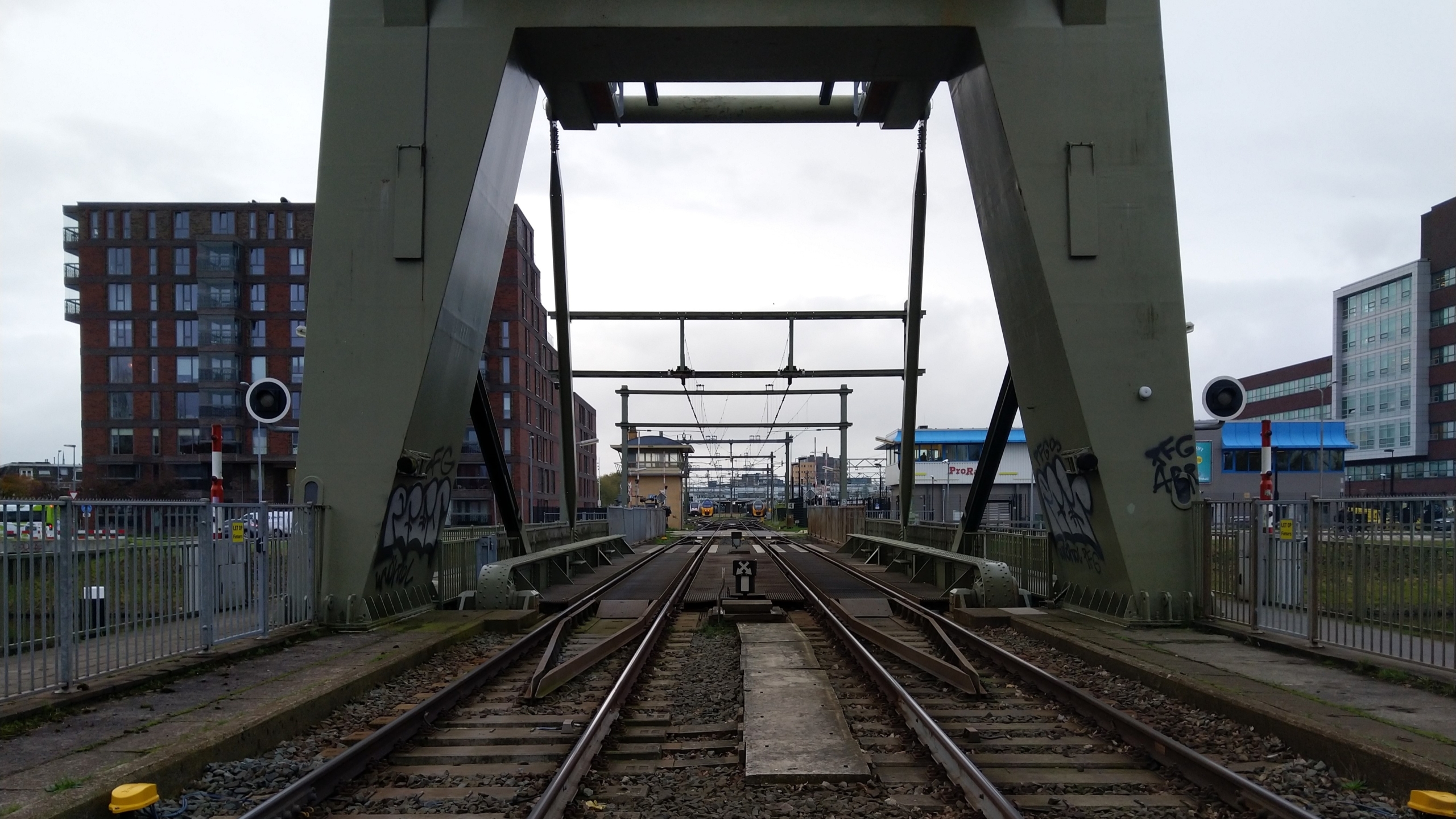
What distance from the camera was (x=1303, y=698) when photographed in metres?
7.04

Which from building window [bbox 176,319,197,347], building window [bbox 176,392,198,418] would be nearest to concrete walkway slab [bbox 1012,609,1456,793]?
building window [bbox 176,392,198,418]

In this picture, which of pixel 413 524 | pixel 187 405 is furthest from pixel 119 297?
pixel 413 524

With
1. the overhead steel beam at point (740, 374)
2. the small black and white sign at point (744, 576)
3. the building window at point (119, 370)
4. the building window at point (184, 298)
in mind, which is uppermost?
the building window at point (184, 298)

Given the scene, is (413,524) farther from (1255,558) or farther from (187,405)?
(187,405)

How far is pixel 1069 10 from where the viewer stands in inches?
481

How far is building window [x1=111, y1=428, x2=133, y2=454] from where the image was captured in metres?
67.6

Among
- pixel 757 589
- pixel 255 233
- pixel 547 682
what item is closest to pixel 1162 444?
pixel 547 682

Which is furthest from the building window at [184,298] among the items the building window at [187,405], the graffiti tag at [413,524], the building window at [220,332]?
the graffiti tag at [413,524]

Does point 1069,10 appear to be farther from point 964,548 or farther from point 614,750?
point 614,750

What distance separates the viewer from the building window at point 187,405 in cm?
6788

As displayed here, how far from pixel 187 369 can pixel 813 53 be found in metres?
67.3

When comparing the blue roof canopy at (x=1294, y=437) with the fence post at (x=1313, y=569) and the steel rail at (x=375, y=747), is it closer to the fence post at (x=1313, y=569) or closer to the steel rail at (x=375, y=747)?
the fence post at (x=1313, y=569)

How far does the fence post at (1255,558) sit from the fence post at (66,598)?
1043 centimetres

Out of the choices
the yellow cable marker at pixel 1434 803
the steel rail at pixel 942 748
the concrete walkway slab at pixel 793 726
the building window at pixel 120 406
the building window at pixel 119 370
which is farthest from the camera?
the building window at pixel 119 370
